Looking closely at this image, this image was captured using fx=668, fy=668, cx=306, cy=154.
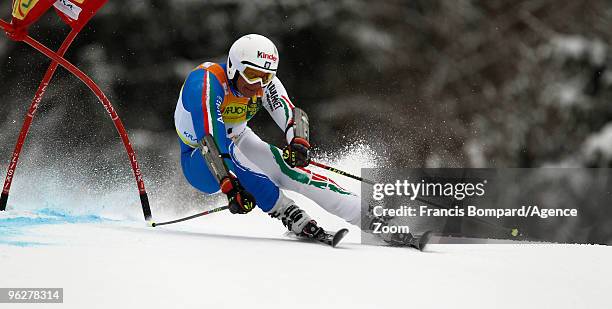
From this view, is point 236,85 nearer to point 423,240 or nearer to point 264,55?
point 264,55

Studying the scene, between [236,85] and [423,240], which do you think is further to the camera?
[236,85]

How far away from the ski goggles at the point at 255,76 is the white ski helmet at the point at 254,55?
2cm

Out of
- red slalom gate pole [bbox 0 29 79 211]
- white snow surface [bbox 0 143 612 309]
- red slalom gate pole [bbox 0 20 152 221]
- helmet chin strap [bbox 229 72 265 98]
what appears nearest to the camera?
white snow surface [bbox 0 143 612 309]

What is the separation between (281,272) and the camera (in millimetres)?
2414

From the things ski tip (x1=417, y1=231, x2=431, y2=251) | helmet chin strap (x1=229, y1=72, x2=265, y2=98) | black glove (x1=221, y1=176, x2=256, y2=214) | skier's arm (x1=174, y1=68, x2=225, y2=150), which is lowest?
ski tip (x1=417, y1=231, x2=431, y2=251)

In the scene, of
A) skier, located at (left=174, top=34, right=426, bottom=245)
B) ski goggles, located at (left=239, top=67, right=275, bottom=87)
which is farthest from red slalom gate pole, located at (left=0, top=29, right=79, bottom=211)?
ski goggles, located at (left=239, top=67, right=275, bottom=87)

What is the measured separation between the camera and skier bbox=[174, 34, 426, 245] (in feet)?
10.6

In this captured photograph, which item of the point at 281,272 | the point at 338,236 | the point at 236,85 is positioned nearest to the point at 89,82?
the point at 236,85

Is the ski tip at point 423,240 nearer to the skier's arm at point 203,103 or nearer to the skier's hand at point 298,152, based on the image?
the skier's hand at point 298,152

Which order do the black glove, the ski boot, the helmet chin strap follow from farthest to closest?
1. the helmet chin strap
2. the ski boot
3. the black glove

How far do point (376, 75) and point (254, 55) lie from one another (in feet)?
12.6

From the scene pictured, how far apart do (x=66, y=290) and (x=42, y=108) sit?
4643 mm

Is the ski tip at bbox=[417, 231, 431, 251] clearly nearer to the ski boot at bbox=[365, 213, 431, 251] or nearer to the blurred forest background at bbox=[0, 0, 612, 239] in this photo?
→ the ski boot at bbox=[365, 213, 431, 251]

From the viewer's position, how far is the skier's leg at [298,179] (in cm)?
341
